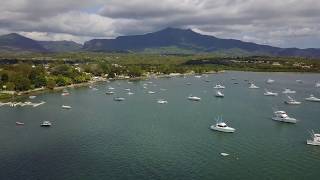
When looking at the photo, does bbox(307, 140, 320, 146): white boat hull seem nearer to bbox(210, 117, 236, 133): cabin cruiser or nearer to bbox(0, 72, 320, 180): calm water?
bbox(0, 72, 320, 180): calm water

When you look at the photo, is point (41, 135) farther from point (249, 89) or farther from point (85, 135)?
point (249, 89)

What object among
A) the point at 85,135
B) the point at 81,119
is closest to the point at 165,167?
the point at 85,135

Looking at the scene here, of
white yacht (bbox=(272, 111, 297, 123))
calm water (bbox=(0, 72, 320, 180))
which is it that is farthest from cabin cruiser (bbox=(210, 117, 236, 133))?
white yacht (bbox=(272, 111, 297, 123))

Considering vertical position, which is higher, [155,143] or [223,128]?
[223,128]

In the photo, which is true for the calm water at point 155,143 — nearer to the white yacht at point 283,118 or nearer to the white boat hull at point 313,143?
the white boat hull at point 313,143

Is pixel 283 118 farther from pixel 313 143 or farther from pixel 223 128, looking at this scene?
pixel 313 143

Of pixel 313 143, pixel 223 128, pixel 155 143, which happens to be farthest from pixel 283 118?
pixel 155 143

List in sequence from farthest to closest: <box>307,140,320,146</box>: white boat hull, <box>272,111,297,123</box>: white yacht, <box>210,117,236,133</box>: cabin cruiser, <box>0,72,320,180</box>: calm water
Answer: <box>272,111,297,123</box>: white yacht → <box>210,117,236,133</box>: cabin cruiser → <box>307,140,320,146</box>: white boat hull → <box>0,72,320,180</box>: calm water

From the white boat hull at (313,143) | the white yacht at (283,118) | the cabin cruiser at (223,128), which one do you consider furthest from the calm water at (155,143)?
the white yacht at (283,118)

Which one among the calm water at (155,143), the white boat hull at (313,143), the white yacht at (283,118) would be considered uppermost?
the white yacht at (283,118)
